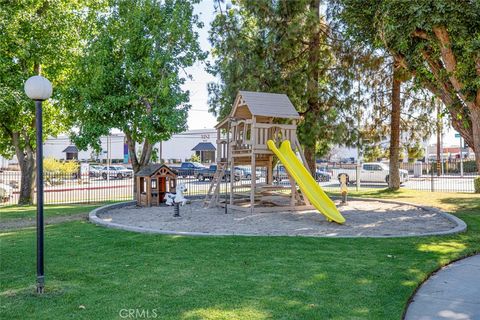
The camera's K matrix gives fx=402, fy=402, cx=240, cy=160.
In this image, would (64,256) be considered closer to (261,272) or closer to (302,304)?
(261,272)

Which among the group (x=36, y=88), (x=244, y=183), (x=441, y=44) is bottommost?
(x=244, y=183)

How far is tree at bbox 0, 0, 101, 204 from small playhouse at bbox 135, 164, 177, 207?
17.4 feet

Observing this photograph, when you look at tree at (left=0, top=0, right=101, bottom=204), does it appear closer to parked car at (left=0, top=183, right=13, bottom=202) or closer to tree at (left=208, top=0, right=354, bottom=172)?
parked car at (left=0, top=183, right=13, bottom=202)

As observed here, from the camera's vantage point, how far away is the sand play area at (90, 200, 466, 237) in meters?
8.80

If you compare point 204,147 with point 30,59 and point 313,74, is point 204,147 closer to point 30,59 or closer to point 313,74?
point 313,74

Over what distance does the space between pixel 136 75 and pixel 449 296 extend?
13.4 meters

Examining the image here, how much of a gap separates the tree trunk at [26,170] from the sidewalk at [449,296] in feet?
53.0

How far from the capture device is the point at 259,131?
12.5 metres

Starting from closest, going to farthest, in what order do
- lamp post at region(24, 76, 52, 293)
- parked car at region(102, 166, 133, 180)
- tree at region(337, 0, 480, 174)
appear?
lamp post at region(24, 76, 52, 293) < tree at region(337, 0, 480, 174) < parked car at region(102, 166, 133, 180)

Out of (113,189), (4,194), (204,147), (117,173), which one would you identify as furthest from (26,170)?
(204,147)

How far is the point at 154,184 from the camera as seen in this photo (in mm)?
14609

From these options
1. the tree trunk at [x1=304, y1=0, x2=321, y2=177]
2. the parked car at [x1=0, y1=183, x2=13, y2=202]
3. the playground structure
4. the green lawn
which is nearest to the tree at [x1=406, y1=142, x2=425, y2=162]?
the tree trunk at [x1=304, y1=0, x2=321, y2=177]

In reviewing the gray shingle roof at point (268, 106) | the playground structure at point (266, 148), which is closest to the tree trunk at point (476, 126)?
the playground structure at point (266, 148)

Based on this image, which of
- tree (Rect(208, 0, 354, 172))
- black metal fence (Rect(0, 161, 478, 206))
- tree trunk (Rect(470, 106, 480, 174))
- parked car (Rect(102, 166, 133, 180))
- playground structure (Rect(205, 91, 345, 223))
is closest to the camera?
tree trunk (Rect(470, 106, 480, 174))
